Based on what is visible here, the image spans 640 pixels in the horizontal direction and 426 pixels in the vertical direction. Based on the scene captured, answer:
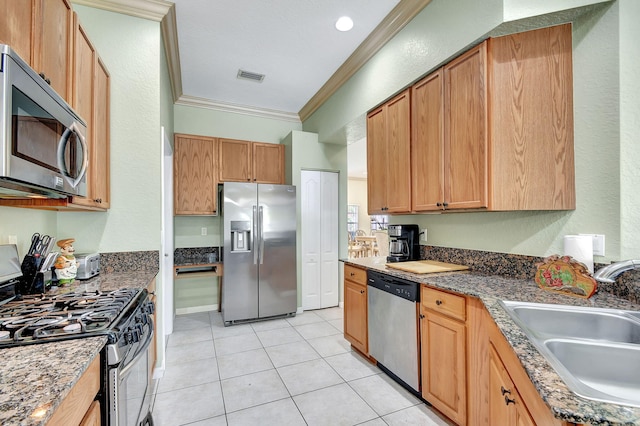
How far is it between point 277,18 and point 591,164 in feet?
8.25

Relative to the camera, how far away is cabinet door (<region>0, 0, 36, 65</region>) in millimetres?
1078

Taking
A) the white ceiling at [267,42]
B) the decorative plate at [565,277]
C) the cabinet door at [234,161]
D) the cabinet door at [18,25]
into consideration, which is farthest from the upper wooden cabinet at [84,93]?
the decorative plate at [565,277]

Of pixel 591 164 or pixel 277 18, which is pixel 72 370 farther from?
pixel 277 18

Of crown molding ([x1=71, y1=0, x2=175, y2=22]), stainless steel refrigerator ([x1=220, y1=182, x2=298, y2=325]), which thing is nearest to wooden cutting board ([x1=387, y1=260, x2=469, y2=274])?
stainless steel refrigerator ([x1=220, y1=182, x2=298, y2=325])

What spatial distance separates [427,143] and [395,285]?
113 centimetres

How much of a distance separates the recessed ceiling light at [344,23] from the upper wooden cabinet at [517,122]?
1.06m

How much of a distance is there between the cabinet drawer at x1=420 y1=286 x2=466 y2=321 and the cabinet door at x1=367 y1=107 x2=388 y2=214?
3.53 ft

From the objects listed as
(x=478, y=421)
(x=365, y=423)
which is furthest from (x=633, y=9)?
(x=365, y=423)

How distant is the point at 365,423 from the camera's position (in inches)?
73.7

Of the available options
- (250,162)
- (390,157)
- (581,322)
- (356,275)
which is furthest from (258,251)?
(581,322)

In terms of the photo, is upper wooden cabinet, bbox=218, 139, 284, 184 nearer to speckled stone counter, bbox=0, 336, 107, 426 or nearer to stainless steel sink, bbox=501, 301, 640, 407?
speckled stone counter, bbox=0, 336, 107, 426

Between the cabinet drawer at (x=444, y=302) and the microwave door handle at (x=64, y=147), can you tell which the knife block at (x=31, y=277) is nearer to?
the microwave door handle at (x=64, y=147)

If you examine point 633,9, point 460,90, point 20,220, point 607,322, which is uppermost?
point 633,9

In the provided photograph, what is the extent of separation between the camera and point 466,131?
2014 mm
